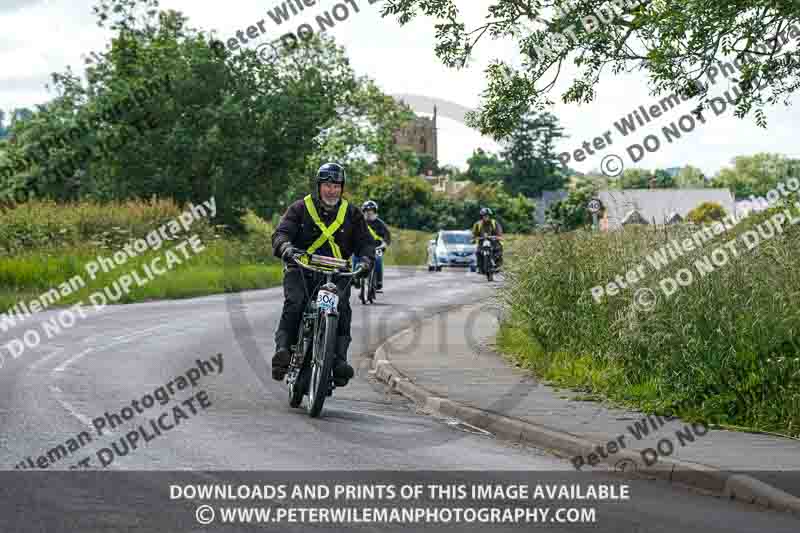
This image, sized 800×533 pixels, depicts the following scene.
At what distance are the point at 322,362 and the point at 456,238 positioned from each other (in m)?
39.0

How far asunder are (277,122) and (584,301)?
39541mm

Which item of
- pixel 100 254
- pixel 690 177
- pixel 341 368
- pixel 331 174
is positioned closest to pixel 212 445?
pixel 341 368

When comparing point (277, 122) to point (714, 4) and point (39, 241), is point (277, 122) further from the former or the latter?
point (714, 4)

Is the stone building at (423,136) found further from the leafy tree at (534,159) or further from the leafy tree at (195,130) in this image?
the leafy tree at (195,130)

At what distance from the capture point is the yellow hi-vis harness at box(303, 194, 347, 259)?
11594mm

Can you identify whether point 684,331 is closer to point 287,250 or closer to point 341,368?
point 341,368

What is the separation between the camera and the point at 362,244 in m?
11.8

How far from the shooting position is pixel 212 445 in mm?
9609

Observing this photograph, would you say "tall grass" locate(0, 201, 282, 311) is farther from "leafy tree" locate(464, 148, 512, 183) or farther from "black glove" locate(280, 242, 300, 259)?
"leafy tree" locate(464, 148, 512, 183)

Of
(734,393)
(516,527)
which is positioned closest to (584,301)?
(734,393)

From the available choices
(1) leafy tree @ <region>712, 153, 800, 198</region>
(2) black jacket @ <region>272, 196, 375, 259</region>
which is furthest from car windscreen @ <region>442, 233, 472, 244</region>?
(1) leafy tree @ <region>712, 153, 800, 198</region>

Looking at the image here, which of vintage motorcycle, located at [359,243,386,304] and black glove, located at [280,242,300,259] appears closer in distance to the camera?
black glove, located at [280,242,300,259]

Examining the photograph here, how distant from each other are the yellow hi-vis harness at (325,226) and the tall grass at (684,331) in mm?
2929

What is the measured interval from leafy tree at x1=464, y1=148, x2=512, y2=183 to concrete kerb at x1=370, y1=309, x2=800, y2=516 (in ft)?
425
